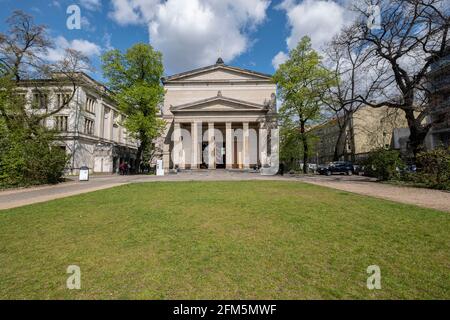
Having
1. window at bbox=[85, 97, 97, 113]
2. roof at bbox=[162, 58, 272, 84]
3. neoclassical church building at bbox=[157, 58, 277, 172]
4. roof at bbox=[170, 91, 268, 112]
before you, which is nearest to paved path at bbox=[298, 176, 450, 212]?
neoclassical church building at bbox=[157, 58, 277, 172]

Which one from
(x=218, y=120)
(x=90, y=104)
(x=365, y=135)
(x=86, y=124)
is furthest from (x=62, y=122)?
(x=365, y=135)

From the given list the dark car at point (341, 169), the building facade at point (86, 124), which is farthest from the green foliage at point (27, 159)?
the dark car at point (341, 169)

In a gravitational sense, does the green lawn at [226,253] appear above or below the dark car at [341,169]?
below

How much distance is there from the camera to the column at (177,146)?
3500 centimetres

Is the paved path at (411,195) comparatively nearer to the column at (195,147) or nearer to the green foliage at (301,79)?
the green foliage at (301,79)

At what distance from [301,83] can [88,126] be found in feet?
108

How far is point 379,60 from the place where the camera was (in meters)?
17.5

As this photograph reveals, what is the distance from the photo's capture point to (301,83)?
30.0 metres

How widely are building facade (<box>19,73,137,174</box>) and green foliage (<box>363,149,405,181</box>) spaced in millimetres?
31029

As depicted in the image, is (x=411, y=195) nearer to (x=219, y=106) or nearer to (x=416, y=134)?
(x=416, y=134)

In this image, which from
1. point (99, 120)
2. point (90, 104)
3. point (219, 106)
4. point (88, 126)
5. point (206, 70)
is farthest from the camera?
point (206, 70)

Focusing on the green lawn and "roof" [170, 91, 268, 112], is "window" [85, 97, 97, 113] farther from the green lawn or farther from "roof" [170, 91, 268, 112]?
the green lawn

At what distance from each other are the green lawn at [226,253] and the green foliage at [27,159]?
11.3m
